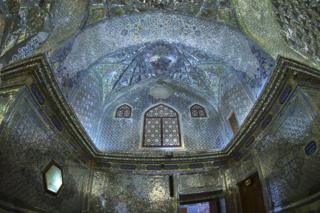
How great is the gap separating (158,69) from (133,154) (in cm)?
313

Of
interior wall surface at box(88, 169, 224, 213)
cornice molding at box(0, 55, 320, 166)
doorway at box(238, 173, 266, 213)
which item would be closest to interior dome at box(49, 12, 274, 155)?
cornice molding at box(0, 55, 320, 166)

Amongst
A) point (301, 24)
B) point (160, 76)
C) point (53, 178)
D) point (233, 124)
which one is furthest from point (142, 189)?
point (301, 24)

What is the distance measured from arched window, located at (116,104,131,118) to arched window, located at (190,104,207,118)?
2233 millimetres

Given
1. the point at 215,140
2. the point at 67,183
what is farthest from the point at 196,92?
the point at 67,183

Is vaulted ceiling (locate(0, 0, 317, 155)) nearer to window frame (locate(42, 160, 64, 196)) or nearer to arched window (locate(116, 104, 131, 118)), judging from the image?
arched window (locate(116, 104, 131, 118))

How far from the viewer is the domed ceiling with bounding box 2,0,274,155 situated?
6.44m

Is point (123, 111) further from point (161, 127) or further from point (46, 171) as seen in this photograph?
point (46, 171)

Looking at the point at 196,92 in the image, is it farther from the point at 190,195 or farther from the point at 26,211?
the point at 26,211

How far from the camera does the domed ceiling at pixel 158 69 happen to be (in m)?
6.44

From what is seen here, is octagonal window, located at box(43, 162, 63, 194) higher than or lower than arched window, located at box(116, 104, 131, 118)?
lower

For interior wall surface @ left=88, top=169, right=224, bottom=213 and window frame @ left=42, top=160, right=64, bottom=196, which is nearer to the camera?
window frame @ left=42, top=160, right=64, bottom=196

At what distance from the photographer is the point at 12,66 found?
4680 mm

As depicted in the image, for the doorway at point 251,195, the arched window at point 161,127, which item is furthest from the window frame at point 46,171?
the doorway at point 251,195

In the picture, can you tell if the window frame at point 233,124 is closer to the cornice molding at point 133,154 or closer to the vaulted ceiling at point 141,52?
the vaulted ceiling at point 141,52
